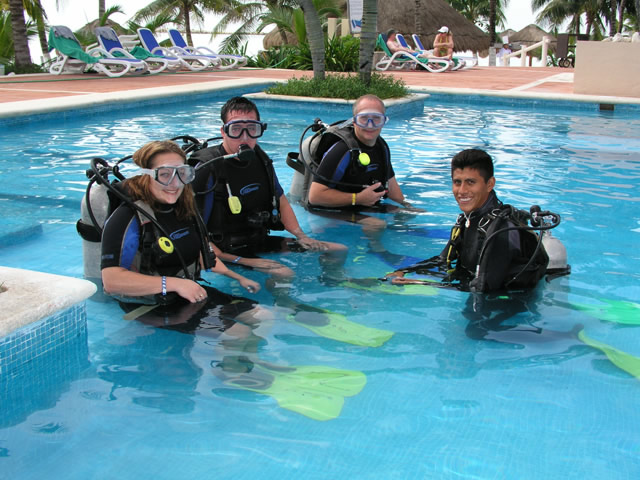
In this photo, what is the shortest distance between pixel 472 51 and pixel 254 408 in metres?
26.9

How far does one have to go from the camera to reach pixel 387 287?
4164 mm

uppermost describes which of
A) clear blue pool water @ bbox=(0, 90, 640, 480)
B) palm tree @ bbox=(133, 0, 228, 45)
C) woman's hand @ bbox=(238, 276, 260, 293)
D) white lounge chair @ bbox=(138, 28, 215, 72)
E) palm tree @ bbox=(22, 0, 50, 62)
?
palm tree @ bbox=(133, 0, 228, 45)

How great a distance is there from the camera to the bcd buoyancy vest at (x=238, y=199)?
402 cm

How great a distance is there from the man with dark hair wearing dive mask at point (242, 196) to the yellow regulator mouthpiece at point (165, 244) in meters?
0.73

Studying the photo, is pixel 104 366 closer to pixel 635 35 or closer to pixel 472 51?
pixel 635 35

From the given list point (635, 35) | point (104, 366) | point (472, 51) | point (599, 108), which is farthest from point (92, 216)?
point (472, 51)

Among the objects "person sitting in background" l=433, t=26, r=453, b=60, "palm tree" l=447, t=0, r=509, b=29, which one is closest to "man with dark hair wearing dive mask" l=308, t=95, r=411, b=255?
"person sitting in background" l=433, t=26, r=453, b=60

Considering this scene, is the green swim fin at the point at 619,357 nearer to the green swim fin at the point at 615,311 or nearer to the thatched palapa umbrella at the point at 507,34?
the green swim fin at the point at 615,311

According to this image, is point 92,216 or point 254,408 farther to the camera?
point 92,216

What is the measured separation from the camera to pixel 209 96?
1315 cm

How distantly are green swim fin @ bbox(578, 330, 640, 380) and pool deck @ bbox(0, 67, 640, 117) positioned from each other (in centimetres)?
826

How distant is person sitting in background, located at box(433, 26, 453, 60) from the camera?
19.6 m

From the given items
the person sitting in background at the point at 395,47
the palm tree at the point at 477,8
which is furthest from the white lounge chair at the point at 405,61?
the palm tree at the point at 477,8

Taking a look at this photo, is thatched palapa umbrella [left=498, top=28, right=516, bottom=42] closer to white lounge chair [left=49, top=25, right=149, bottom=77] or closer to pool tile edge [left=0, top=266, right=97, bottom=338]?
white lounge chair [left=49, top=25, right=149, bottom=77]
